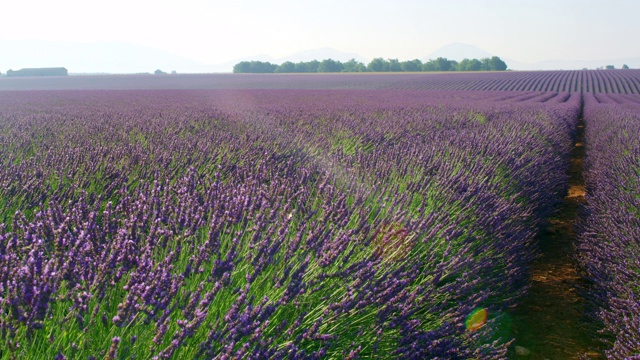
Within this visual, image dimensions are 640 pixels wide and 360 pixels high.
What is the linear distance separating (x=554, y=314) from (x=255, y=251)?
2.09 metres

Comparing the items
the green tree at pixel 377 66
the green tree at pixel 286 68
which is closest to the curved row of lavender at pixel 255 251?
the green tree at pixel 286 68

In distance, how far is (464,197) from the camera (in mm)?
2898

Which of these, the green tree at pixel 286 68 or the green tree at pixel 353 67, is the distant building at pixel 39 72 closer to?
the green tree at pixel 286 68

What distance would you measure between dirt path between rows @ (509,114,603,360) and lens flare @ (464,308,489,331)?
311 mm

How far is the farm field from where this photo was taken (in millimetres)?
1275

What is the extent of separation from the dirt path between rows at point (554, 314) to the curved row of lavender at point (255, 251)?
16cm

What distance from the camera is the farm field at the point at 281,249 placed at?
128cm

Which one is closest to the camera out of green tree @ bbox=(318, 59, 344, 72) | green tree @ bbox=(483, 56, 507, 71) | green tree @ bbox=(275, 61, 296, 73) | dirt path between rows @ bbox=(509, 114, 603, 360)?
dirt path between rows @ bbox=(509, 114, 603, 360)

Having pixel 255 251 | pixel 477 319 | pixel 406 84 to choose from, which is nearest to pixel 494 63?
pixel 406 84

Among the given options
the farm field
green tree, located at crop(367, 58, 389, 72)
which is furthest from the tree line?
the farm field

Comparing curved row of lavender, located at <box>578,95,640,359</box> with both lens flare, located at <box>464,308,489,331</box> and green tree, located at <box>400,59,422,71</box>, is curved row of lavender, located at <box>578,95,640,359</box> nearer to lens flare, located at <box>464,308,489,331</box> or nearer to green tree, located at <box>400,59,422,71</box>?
lens flare, located at <box>464,308,489,331</box>

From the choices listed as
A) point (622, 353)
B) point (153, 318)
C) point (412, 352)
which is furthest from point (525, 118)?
point (153, 318)

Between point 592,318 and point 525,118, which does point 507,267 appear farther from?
point 525,118

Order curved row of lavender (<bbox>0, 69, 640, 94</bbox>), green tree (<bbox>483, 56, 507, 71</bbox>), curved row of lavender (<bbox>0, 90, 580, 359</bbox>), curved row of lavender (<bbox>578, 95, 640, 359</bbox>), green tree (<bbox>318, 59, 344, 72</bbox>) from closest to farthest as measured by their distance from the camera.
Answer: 1. curved row of lavender (<bbox>0, 90, 580, 359</bbox>)
2. curved row of lavender (<bbox>578, 95, 640, 359</bbox>)
3. curved row of lavender (<bbox>0, 69, 640, 94</bbox>)
4. green tree (<bbox>318, 59, 344, 72</bbox>)
5. green tree (<bbox>483, 56, 507, 71</bbox>)
